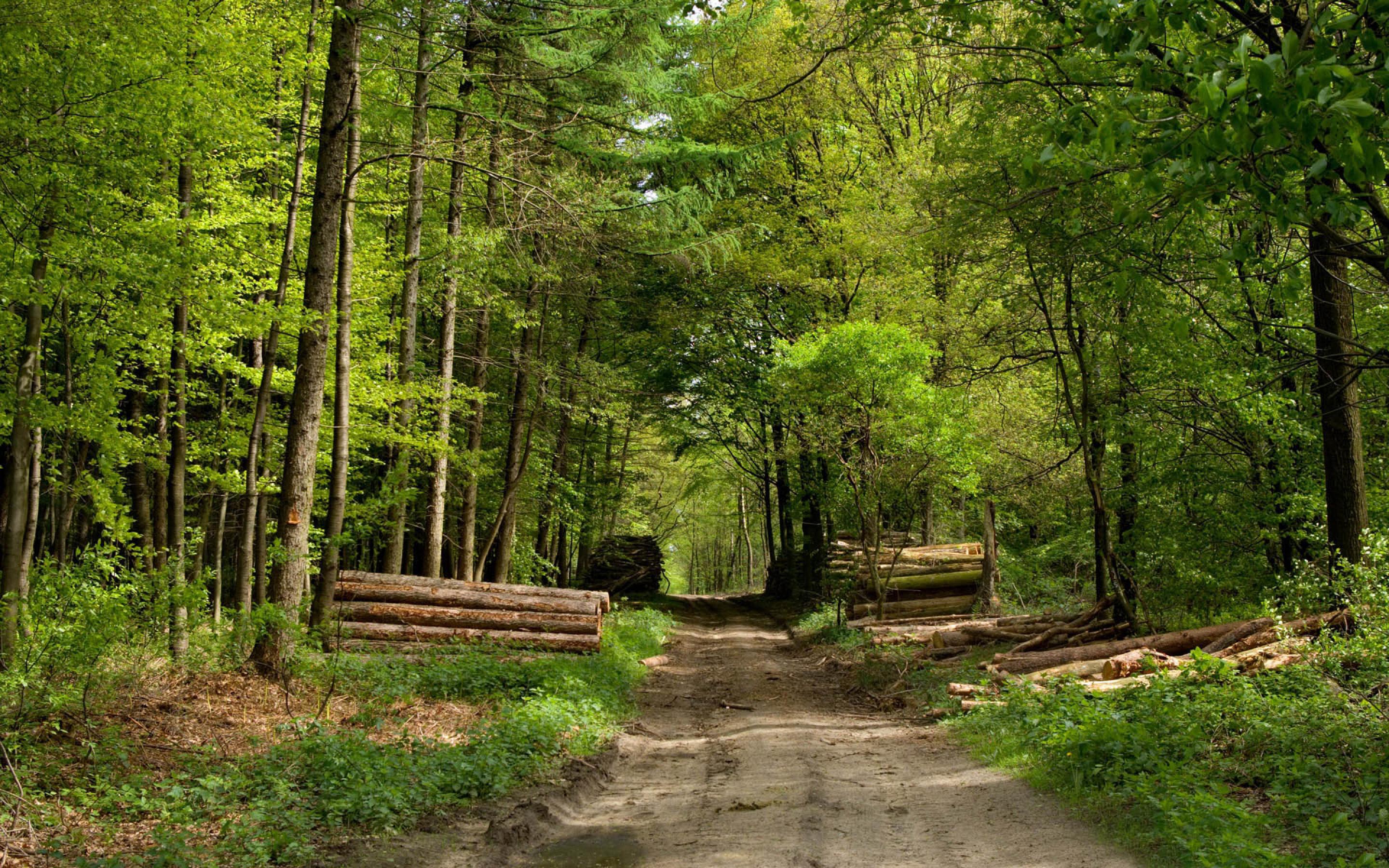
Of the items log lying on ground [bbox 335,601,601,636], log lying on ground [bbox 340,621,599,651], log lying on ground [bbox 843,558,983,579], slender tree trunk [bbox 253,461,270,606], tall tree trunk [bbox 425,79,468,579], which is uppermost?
tall tree trunk [bbox 425,79,468,579]

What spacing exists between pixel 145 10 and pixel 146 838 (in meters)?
8.42

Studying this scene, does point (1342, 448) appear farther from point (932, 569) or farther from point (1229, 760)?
point (932, 569)

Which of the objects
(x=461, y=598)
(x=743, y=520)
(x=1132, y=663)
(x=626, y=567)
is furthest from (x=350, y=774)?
(x=743, y=520)

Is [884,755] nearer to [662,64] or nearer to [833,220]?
[833,220]

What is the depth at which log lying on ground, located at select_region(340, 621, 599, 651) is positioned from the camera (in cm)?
1345

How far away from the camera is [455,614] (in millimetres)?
14281

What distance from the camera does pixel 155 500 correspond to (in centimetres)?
1345

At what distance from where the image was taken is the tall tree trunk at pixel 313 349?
9.41m

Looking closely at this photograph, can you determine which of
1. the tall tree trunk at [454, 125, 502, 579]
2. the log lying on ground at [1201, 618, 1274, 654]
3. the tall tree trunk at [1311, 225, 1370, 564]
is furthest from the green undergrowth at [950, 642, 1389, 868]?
the tall tree trunk at [454, 125, 502, 579]

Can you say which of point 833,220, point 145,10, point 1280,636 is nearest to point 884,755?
point 1280,636

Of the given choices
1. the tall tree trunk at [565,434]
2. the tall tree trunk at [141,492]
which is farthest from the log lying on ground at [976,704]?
the tall tree trunk at [141,492]

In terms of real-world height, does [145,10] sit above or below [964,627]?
above

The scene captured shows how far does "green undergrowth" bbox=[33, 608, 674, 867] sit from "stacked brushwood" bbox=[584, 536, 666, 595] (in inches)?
869

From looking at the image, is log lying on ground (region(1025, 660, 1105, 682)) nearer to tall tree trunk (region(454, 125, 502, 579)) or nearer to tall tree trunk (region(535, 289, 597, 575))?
tall tree trunk (region(454, 125, 502, 579))
